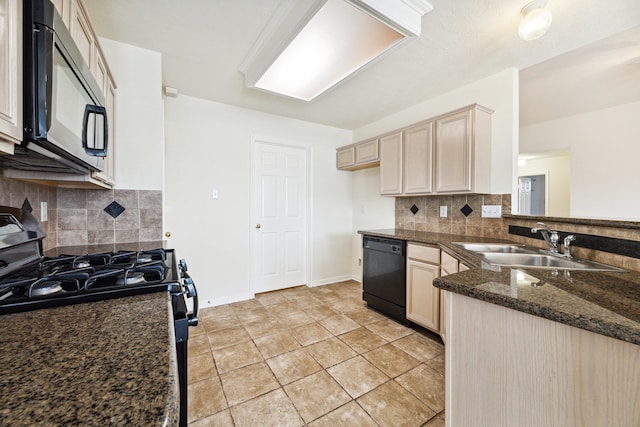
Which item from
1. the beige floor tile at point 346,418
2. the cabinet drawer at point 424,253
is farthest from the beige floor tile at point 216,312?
the cabinet drawer at point 424,253

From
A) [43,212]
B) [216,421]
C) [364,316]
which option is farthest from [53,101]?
[364,316]

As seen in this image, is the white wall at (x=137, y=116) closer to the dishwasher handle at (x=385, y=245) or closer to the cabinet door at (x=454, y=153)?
the dishwasher handle at (x=385, y=245)

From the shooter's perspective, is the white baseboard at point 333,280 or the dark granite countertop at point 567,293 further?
the white baseboard at point 333,280

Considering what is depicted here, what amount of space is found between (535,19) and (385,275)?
7.20 ft

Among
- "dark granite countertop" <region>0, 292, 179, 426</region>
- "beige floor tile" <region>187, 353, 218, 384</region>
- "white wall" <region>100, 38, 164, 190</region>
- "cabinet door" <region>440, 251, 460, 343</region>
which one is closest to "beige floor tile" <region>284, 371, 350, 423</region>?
"beige floor tile" <region>187, 353, 218, 384</region>

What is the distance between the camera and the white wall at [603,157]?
298cm

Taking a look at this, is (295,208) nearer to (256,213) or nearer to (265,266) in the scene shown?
(256,213)

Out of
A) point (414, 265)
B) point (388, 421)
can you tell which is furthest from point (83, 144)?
point (414, 265)

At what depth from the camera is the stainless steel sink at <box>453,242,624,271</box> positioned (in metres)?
1.29

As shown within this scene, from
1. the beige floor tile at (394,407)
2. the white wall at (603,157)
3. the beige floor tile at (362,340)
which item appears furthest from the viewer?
the white wall at (603,157)

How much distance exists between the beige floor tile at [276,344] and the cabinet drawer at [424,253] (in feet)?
4.20

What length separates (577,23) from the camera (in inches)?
66.6

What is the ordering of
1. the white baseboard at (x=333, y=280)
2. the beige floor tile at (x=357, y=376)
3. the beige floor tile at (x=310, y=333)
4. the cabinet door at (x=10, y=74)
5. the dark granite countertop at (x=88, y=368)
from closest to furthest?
the dark granite countertop at (x=88, y=368)
the cabinet door at (x=10, y=74)
the beige floor tile at (x=357, y=376)
the beige floor tile at (x=310, y=333)
the white baseboard at (x=333, y=280)

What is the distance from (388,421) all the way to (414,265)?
126 cm
